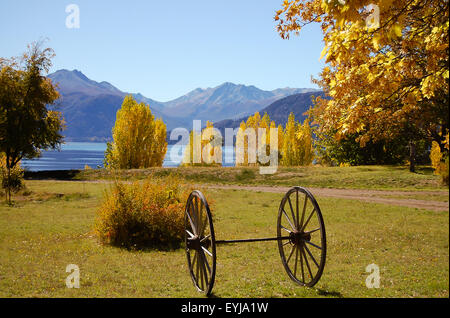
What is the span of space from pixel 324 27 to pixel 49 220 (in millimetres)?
11387

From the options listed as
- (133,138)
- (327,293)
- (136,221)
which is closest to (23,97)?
(133,138)

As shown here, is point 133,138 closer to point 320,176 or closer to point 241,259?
point 320,176

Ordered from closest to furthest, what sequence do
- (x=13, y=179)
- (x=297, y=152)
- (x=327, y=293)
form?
1. (x=327, y=293)
2. (x=13, y=179)
3. (x=297, y=152)

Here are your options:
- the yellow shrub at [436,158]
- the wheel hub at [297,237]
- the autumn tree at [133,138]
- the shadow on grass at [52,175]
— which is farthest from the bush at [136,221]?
the autumn tree at [133,138]

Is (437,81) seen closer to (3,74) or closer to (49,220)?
(49,220)

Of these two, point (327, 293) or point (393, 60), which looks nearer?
A: point (393, 60)

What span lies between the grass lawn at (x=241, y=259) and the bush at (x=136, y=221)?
1.85ft

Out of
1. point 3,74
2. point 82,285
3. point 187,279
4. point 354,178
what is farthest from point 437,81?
point 3,74

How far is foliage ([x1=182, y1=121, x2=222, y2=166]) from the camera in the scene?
49.2m

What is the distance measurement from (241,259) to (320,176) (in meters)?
19.0

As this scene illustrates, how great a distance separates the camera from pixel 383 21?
14.6ft

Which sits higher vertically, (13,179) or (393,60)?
(393,60)

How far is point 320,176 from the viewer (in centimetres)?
2622

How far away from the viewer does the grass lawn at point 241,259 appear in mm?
5727
